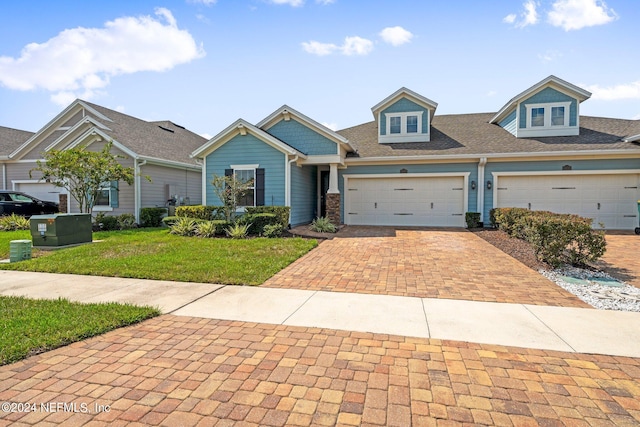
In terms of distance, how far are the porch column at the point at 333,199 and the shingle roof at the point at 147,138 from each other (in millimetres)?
8348

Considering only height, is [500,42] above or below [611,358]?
above

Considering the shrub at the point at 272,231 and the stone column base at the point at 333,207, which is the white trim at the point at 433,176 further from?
the shrub at the point at 272,231

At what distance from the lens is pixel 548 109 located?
15938 millimetres

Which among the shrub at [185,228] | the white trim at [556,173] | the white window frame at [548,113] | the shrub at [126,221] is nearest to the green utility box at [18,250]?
the shrub at [185,228]

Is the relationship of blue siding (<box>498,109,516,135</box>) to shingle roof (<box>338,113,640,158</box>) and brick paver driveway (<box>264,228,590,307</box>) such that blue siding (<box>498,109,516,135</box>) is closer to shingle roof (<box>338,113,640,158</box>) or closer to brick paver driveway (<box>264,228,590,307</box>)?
shingle roof (<box>338,113,640,158</box>)

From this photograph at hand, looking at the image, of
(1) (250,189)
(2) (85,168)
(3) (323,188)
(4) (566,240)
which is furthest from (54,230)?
(4) (566,240)

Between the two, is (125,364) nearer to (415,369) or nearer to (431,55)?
(415,369)

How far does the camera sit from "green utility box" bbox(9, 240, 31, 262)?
8.44 metres

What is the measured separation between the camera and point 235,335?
4027 millimetres

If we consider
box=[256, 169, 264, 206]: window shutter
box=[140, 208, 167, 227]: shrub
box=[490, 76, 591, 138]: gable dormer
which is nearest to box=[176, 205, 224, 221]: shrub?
box=[256, 169, 264, 206]: window shutter

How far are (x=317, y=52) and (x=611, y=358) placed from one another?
35.6ft

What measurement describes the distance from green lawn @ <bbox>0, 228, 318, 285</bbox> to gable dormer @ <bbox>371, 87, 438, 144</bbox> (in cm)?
882

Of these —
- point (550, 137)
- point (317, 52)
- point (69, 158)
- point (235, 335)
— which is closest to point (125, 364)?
point (235, 335)

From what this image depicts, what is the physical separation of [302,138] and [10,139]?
1981 centimetres
